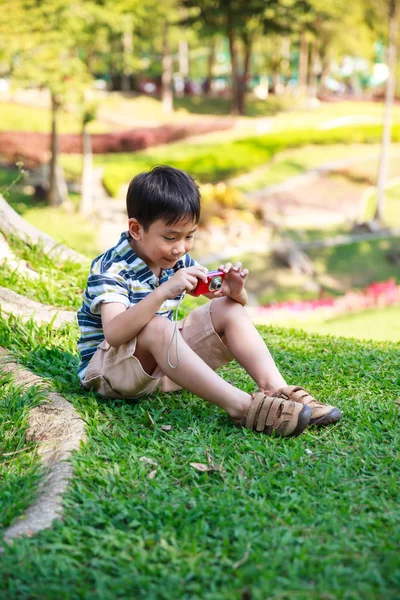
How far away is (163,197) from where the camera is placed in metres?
2.57

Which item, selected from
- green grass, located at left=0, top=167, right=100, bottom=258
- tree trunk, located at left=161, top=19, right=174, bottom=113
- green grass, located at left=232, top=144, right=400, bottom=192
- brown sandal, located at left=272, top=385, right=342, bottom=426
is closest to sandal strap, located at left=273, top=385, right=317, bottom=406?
brown sandal, located at left=272, top=385, right=342, bottom=426

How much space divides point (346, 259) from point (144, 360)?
35.6ft

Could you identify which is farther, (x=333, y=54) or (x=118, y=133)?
(x=333, y=54)

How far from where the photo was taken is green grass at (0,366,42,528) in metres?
2.14

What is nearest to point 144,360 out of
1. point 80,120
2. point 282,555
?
point 282,555

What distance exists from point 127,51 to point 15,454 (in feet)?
57.2

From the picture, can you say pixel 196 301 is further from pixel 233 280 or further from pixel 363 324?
pixel 233 280

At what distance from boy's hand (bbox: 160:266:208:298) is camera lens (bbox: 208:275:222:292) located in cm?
6

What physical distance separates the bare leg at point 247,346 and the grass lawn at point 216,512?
0.75 ft


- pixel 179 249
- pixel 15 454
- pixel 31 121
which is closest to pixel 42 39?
pixel 179 249

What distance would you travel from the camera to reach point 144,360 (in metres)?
2.66

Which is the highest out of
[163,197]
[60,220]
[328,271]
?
[163,197]

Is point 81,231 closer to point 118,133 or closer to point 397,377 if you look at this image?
point 118,133

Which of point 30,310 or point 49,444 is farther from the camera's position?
point 30,310
